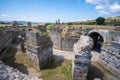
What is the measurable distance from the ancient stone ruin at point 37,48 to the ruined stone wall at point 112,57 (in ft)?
19.9

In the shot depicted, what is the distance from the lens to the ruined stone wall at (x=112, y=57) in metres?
10.8

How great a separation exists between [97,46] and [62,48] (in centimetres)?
575

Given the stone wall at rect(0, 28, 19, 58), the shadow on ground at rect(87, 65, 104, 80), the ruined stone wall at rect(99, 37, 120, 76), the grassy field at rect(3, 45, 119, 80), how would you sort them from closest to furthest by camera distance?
the shadow on ground at rect(87, 65, 104, 80) < the grassy field at rect(3, 45, 119, 80) < the ruined stone wall at rect(99, 37, 120, 76) < the stone wall at rect(0, 28, 19, 58)

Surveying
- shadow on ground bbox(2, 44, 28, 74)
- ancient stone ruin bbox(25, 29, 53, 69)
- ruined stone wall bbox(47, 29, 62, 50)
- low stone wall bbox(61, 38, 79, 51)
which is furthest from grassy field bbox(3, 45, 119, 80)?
ruined stone wall bbox(47, 29, 62, 50)

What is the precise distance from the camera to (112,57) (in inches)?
446

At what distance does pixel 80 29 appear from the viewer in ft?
64.3

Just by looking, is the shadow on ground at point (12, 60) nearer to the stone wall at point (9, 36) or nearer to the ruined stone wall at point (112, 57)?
the stone wall at point (9, 36)

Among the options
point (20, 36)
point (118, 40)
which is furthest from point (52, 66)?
point (20, 36)

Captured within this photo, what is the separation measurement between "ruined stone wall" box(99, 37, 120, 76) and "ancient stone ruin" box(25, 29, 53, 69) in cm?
607

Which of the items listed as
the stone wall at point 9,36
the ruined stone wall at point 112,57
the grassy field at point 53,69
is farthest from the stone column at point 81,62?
the stone wall at point 9,36

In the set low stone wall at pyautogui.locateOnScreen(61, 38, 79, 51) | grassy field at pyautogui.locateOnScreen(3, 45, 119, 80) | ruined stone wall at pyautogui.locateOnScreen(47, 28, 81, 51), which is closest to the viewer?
grassy field at pyautogui.locateOnScreen(3, 45, 119, 80)

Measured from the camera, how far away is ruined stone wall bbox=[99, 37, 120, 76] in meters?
10.8

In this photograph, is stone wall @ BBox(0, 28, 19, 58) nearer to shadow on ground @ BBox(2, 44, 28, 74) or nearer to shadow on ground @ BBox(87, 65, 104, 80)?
shadow on ground @ BBox(2, 44, 28, 74)

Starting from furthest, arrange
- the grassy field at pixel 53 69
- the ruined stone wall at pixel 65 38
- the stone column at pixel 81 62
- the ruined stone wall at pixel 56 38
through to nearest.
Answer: the ruined stone wall at pixel 56 38 < the ruined stone wall at pixel 65 38 < the grassy field at pixel 53 69 < the stone column at pixel 81 62
